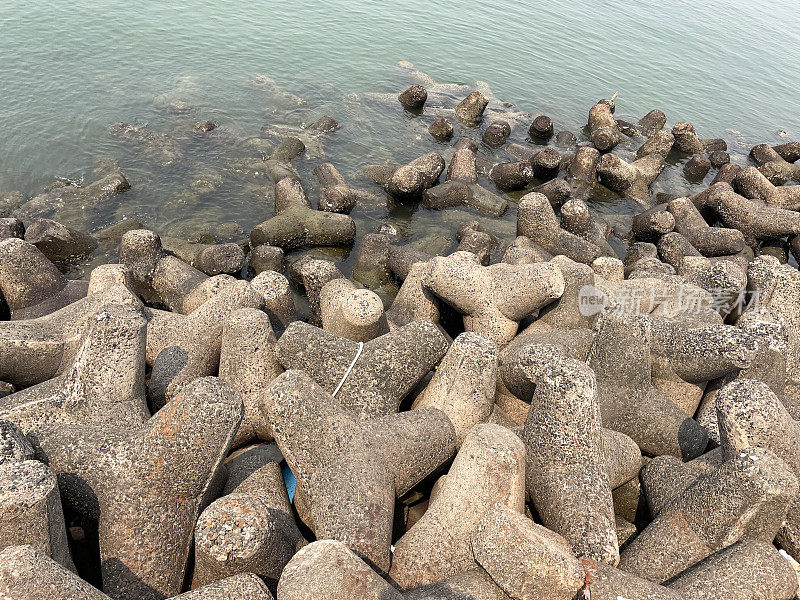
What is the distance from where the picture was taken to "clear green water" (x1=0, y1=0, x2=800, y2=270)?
35.6ft

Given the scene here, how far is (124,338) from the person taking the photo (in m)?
4.15

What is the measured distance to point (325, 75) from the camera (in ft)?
54.5

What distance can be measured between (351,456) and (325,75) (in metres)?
15.3

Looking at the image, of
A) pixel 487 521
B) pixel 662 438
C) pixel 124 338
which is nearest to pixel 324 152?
pixel 124 338

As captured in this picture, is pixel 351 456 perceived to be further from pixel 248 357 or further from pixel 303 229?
pixel 303 229

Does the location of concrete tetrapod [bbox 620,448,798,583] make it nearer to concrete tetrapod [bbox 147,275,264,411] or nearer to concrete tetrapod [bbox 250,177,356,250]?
concrete tetrapod [bbox 147,275,264,411]

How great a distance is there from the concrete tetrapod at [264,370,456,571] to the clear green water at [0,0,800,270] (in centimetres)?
607

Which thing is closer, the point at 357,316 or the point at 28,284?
the point at 357,316

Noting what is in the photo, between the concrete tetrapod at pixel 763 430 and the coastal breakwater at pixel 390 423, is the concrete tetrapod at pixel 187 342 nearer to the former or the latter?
the coastal breakwater at pixel 390 423

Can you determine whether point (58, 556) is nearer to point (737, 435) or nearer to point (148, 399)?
point (148, 399)

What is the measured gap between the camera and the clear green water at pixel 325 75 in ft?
35.6

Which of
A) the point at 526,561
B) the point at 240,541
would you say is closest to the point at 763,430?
the point at 526,561

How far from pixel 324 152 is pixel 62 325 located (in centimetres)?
811

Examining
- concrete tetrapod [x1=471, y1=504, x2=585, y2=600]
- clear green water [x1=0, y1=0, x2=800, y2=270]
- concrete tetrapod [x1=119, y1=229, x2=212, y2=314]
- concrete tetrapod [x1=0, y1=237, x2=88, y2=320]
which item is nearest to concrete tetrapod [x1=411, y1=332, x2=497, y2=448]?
concrete tetrapod [x1=471, y1=504, x2=585, y2=600]
